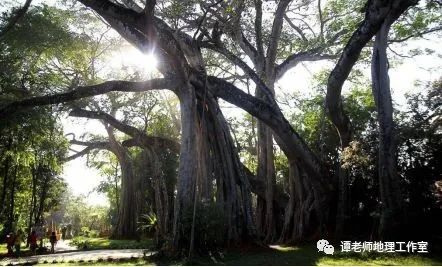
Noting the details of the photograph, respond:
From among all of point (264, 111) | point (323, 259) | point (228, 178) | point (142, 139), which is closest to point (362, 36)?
point (264, 111)

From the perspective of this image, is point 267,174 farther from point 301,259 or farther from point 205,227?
point 301,259

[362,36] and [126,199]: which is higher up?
[362,36]

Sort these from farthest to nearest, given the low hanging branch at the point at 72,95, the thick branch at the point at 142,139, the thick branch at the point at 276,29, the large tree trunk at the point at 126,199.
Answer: the large tree trunk at the point at 126,199
the thick branch at the point at 142,139
the thick branch at the point at 276,29
the low hanging branch at the point at 72,95

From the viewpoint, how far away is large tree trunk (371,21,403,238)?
10.1m

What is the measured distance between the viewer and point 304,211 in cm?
1375

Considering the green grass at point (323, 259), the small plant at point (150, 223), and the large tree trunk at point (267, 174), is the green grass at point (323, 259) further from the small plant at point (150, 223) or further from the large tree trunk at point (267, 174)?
the small plant at point (150, 223)

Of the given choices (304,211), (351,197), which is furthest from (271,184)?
(351,197)

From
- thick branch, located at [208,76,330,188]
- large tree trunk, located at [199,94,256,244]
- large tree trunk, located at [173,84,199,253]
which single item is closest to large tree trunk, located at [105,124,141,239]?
large tree trunk, located at [199,94,256,244]

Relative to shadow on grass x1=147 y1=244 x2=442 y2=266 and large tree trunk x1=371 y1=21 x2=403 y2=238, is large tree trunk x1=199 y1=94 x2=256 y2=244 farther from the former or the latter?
large tree trunk x1=371 y1=21 x2=403 y2=238

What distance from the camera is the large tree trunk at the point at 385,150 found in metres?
10.1

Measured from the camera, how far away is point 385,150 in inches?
410

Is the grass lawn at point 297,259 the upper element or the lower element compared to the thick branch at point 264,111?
lower

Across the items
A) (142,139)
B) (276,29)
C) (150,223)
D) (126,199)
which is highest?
(276,29)

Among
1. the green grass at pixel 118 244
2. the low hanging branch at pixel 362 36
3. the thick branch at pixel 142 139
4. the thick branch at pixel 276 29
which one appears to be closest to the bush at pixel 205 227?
the low hanging branch at pixel 362 36
